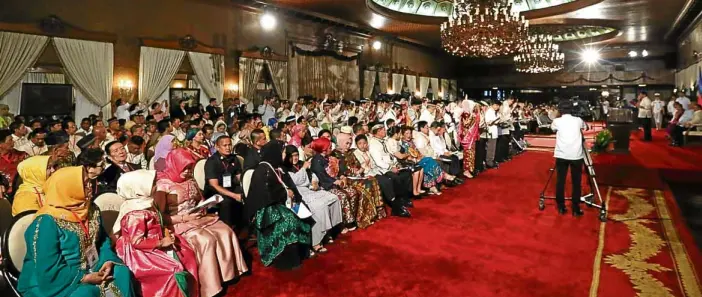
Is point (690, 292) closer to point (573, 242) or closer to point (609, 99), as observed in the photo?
point (573, 242)

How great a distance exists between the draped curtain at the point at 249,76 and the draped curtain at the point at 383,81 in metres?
5.85

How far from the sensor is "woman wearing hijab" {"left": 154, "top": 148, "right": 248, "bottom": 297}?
3012mm

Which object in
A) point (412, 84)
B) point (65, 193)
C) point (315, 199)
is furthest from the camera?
point (412, 84)

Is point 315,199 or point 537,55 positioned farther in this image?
point 537,55

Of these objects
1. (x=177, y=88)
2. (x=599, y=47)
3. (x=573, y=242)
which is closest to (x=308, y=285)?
(x=573, y=242)

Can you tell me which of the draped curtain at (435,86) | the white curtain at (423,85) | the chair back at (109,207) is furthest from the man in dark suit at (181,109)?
the draped curtain at (435,86)

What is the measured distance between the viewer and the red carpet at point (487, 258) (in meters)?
3.24

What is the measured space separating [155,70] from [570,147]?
7.78m

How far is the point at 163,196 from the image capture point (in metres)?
3.19

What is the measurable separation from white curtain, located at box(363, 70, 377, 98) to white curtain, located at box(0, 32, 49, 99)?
9.62 m

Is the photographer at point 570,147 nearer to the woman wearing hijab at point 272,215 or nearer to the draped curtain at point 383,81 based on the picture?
the woman wearing hijab at point 272,215

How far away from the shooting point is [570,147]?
16.3 ft

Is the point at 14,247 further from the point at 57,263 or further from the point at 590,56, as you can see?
the point at 590,56

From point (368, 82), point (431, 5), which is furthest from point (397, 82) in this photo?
point (431, 5)
